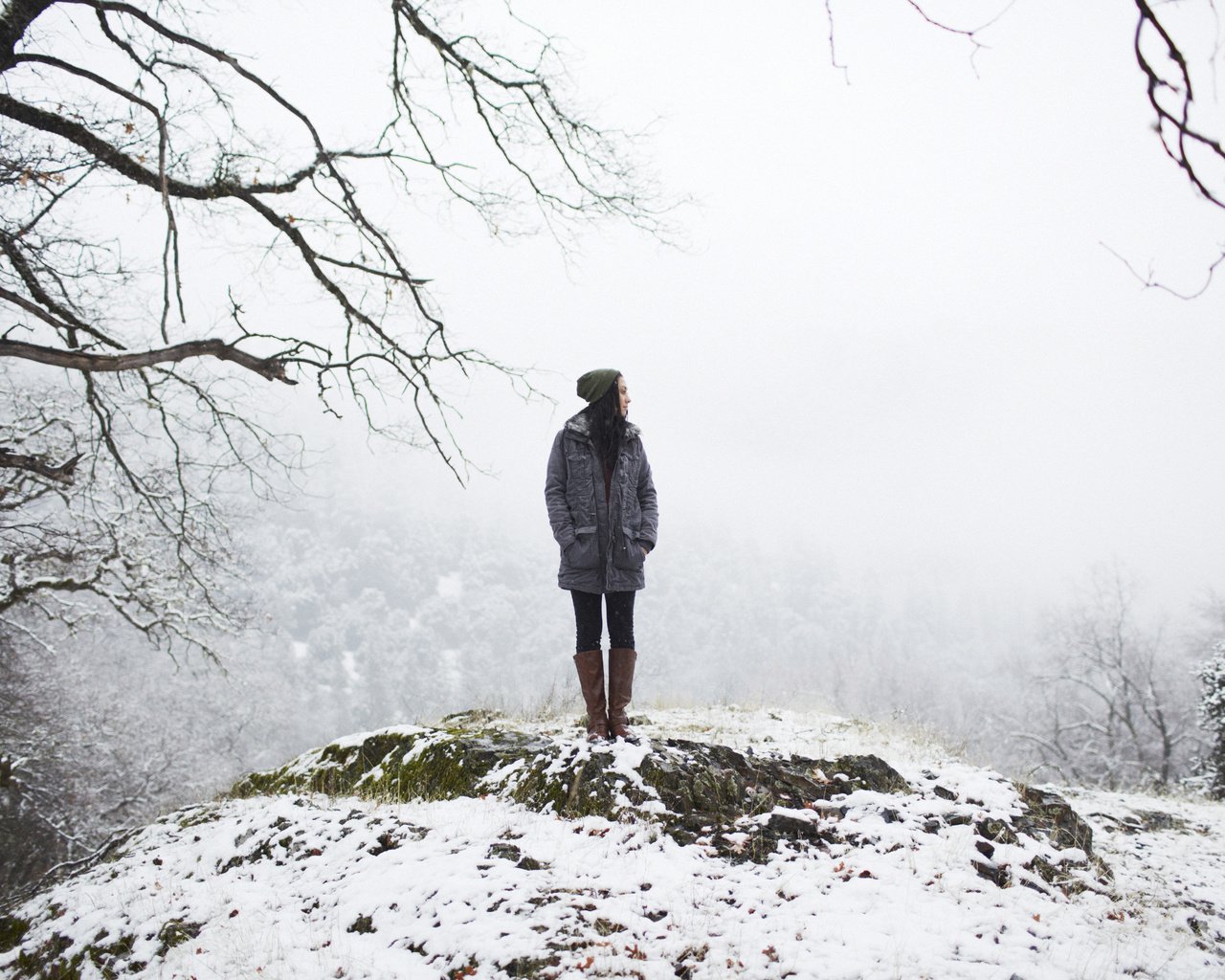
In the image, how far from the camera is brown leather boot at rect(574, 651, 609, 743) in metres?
4.38

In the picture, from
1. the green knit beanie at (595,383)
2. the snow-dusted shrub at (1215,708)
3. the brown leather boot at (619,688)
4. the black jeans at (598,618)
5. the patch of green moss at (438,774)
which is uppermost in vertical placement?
the green knit beanie at (595,383)

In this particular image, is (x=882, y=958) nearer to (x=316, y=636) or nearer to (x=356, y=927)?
(x=356, y=927)

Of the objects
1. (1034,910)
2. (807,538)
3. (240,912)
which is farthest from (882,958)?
(807,538)

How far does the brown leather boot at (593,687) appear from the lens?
4.38 m

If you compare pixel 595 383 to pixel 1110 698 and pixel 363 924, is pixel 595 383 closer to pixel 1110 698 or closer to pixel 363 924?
pixel 363 924

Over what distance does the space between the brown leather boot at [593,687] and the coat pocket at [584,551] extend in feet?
1.88

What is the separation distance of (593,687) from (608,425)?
1673 mm

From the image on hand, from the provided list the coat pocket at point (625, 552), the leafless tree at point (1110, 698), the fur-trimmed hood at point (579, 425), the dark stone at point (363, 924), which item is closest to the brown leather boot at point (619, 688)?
the coat pocket at point (625, 552)

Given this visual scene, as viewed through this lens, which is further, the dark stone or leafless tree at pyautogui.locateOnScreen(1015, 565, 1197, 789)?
leafless tree at pyautogui.locateOnScreen(1015, 565, 1197, 789)

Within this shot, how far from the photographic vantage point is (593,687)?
4.41 m

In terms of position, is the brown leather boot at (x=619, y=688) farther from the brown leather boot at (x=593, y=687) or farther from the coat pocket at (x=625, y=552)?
the coat pocket at (x=625, y=552)

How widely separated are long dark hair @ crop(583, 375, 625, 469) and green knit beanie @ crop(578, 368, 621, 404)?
36 millimetres

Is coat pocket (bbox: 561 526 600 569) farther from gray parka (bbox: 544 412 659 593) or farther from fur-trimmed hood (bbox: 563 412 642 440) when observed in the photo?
fur-trimmed hood (bbox: 563 412 642 440)

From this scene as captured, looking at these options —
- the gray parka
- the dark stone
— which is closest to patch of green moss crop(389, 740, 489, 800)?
the gray parka
